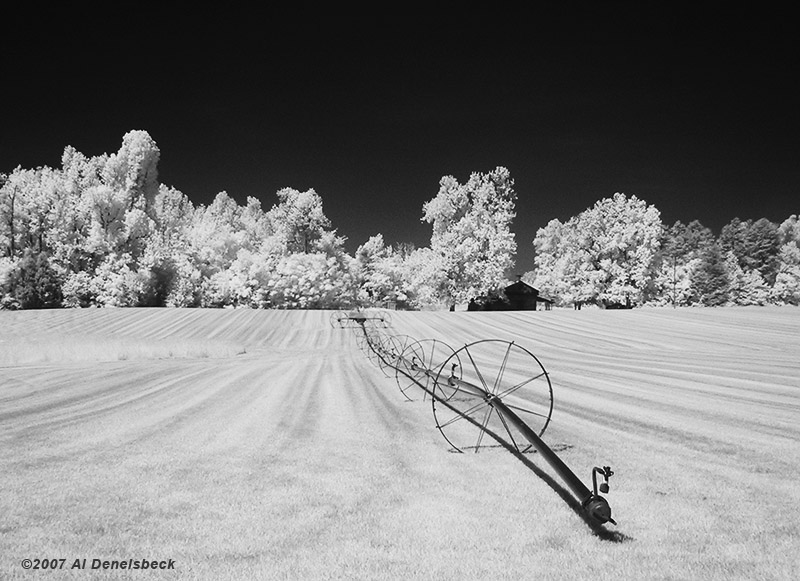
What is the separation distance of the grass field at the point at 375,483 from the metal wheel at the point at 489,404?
522 millimetres

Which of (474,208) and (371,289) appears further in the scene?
(371,289)

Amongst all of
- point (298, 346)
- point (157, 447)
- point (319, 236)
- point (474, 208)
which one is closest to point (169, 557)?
point (157, 447)

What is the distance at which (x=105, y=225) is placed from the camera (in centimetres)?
4903

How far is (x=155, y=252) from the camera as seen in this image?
4900 cm

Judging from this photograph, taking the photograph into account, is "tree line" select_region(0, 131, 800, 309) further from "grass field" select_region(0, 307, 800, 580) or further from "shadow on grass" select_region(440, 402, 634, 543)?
"shadow on grass" select_region(440, 402, 634, 543)

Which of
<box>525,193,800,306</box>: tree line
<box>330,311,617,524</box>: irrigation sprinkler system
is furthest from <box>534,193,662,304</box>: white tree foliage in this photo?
<box>330,311,617,524</box>: irrigation sprinkler system

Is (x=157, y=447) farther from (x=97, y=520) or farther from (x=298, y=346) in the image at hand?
(x=298, y=346)

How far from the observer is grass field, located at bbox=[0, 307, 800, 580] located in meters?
4.31

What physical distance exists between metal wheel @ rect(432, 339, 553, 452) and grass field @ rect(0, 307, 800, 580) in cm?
52

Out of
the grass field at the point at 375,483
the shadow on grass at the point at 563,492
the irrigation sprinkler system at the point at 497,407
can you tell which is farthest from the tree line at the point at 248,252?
the shadow on grass at the point at 563,492

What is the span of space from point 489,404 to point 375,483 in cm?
254

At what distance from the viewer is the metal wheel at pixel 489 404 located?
7.98m

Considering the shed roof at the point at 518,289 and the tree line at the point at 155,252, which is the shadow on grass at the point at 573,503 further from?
the shed roof at the point at 518,289

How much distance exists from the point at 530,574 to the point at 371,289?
6263 centimetres
